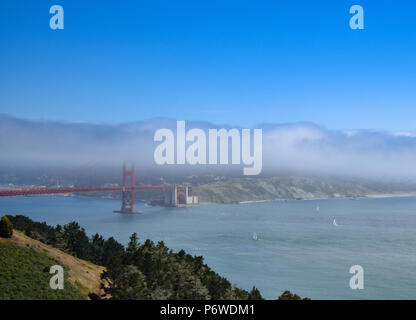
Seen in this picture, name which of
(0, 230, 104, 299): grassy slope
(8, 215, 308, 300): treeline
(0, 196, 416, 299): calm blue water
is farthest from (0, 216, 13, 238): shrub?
(0, 196, 416, 299): calm blue water

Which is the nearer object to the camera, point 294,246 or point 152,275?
point 152,275

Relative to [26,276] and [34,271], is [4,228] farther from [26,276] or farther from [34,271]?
[26,276]

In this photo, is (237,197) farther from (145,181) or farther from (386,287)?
(386,287)

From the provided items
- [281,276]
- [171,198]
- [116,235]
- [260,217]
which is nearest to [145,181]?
[171,198]

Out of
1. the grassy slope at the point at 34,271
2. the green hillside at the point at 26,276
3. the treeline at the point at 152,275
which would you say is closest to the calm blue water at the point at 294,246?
the treeline at the point at 152,275

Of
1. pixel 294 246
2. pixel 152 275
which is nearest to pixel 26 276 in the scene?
pixel 152 275

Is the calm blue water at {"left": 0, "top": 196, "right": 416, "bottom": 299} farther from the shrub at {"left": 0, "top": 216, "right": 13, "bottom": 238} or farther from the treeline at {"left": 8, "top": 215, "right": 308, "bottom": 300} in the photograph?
the shrub at {"left": 0, "top": 216, "right": 13, "bottom": 238}

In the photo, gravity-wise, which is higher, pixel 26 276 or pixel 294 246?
pixel 26 276
